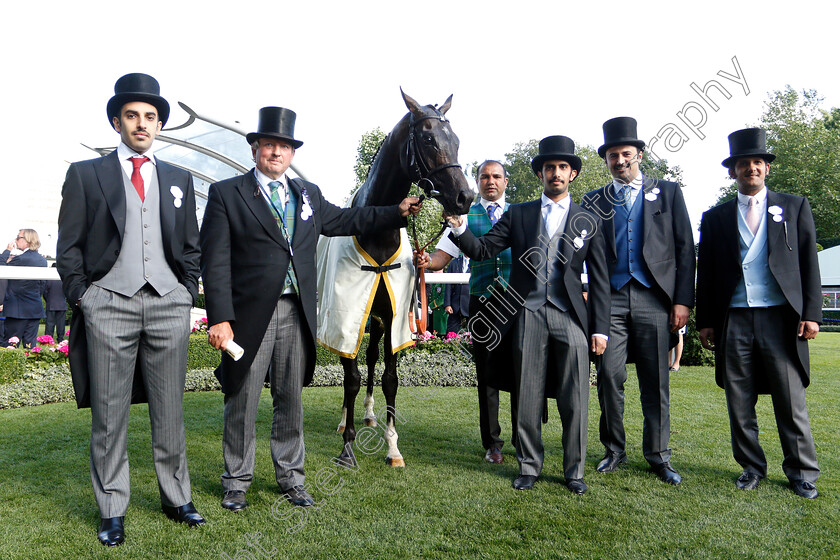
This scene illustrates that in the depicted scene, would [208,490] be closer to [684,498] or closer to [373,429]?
[373,429]

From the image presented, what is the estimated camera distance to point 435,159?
377cm

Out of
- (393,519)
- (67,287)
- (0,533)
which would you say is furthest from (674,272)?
(0,533)

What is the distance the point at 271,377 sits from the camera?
12.0 ft

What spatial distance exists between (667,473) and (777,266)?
158cm

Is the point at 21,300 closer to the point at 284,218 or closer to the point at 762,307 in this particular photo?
the point at 284,218

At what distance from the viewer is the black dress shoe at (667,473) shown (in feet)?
12.9

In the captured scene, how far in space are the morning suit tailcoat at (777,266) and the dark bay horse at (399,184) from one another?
1.92m

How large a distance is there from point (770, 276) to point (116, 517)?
4264 mm

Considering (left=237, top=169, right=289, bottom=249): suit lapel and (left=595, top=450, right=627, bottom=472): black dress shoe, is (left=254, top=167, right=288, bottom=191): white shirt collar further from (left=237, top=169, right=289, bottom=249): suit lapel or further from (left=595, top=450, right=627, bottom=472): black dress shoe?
(left=595, top=450, right=627, bottom=472): black dress shoe

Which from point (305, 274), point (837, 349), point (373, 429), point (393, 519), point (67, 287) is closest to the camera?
point (67, 287)

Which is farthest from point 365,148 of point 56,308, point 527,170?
point 527,170

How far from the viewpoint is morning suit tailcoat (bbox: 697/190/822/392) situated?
3869 mm

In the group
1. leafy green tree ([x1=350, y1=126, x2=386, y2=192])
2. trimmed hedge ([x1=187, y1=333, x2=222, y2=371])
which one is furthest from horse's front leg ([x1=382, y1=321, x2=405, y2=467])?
leafy green tree ([x1=350, y1=126, x2=386, y2=192])

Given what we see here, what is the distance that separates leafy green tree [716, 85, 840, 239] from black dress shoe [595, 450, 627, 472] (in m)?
29.8
